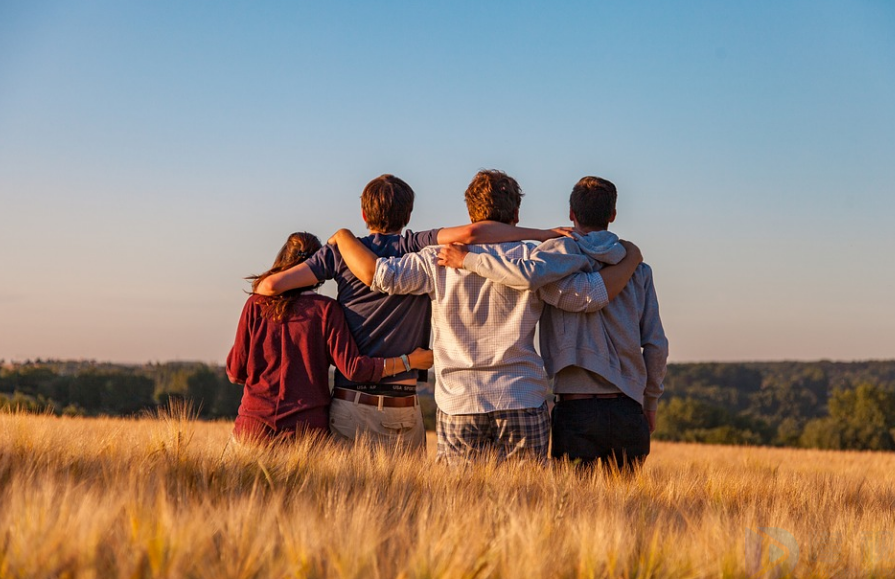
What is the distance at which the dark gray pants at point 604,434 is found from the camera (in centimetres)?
560

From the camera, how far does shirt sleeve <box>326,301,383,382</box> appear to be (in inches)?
219

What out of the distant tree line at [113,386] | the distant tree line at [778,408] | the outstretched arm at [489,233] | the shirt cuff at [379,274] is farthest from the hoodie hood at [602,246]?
the distant tree line at [778,408]

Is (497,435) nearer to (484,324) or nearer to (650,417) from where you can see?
(484,324)

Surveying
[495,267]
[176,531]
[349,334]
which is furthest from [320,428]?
[176,531]

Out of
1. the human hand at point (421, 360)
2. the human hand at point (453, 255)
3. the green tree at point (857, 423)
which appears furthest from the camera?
the green tree at point (857, 423)

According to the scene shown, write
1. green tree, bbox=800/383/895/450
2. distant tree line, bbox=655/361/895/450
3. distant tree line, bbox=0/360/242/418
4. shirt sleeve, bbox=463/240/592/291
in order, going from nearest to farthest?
shirt sleeve, bbox=463/240/592/291
distant tree line, bbox=0/360/242/418
green tree, bbox=800/383/895/450
distant tree line, bbox=655/361/895/450

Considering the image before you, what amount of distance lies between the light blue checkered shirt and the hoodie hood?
14cm

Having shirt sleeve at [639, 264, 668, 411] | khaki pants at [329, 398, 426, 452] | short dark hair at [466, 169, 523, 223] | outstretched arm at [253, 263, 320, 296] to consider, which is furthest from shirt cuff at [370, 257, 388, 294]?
shirt sleeve at [639, 264, 668, 411]

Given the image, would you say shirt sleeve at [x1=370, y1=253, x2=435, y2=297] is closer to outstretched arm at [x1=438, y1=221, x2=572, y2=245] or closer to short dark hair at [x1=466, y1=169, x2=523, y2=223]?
outstretched arm at [x1=438, y1=221, x2=572, y2=245]

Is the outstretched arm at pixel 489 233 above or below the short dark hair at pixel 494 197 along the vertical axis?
below

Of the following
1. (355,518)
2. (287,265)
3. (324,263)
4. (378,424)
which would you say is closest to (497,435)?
(378,424)

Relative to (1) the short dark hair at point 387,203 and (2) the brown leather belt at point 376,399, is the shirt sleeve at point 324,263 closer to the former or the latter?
(1) the short dark hair at point 387,203

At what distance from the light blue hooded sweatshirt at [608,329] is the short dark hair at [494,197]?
369 millimetres

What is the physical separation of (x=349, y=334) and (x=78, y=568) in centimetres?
303
